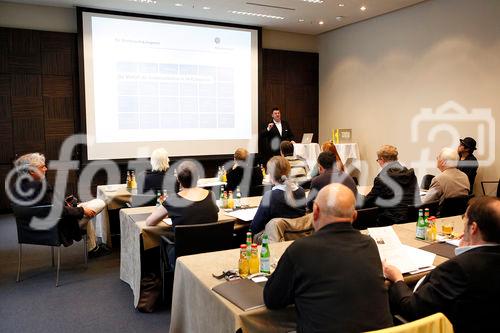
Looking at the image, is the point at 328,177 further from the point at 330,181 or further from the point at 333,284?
the point at 333,284

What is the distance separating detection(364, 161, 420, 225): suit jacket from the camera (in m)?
3.93

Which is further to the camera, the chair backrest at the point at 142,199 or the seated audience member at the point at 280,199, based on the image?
the chair backrest at the point at 142,199

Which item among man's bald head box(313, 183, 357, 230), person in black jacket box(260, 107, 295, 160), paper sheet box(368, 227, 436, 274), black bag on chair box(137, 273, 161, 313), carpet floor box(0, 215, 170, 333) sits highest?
person in black jacket box(260, 107, 295, 160)

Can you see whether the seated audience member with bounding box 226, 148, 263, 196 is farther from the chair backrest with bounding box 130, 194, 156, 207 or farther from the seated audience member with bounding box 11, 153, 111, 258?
the seated audience member with bounding box 11, 153, 111, 258

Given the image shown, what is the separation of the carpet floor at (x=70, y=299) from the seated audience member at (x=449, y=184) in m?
2.68

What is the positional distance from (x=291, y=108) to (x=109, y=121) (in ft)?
13.1

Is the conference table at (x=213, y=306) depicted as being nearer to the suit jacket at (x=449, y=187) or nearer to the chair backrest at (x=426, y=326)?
the chair backrest at (x=426, y=326)

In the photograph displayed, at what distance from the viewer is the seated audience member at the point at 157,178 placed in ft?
15.7

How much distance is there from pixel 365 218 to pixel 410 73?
16.6ft

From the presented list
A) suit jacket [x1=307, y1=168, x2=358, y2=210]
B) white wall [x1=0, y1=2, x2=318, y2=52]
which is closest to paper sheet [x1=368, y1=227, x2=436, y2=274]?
suit jacket [x1=307, y1=168, x2=358, y2=210]

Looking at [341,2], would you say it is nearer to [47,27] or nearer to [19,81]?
[47,27]

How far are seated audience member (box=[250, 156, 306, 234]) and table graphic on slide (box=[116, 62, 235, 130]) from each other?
5033 mm

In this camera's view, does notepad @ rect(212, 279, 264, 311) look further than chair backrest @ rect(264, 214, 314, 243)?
No

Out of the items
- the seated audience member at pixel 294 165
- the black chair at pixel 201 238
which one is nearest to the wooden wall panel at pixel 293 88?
the seated audience member at pixel 294 165
